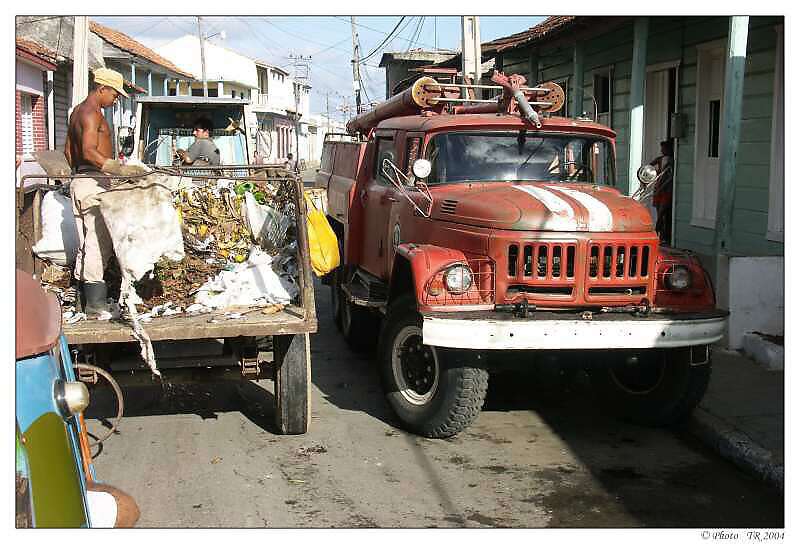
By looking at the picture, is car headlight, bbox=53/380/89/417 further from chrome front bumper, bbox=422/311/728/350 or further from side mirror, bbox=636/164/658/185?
side mirror, bbox=636/164/658/185

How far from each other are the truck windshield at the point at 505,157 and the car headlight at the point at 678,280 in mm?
1312

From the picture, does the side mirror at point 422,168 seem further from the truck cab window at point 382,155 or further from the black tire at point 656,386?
the black tire at point 656,386

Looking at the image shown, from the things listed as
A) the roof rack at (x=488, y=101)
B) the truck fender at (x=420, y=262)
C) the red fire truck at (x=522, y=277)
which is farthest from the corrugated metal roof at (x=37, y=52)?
the truck fender at (x=420, y=262)

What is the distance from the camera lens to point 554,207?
5789 mm

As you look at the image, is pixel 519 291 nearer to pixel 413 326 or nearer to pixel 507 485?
pixel 413 326

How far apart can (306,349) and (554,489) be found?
1.90 meters

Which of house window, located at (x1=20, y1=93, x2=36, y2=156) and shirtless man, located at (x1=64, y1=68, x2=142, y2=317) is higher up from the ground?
house window, located at (x1=20, y1=93, x2=36, y2=156)

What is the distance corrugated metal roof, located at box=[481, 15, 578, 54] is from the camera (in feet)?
43.0

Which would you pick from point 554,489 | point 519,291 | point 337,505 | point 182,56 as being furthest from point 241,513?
point 182,56

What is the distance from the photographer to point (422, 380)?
20.4ft

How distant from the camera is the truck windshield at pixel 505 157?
6.85 metres

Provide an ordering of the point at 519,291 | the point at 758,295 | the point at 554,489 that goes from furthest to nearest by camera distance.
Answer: the point at 758,295 → the point at 519,291 → the point at 554,489

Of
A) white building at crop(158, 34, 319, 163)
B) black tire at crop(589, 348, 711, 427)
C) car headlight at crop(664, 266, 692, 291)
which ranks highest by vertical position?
white building at crop(158, 34, 319, 163)

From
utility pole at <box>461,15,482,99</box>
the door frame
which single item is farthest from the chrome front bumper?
utility pole at <box>461,15,482,99</box>
